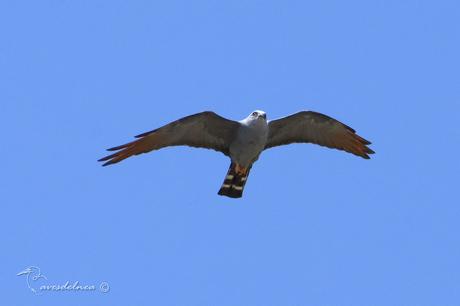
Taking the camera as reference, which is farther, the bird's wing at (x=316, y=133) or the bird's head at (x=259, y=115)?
the bird's wing at (x=316, y=133)

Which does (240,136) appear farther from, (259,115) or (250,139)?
(259,115)

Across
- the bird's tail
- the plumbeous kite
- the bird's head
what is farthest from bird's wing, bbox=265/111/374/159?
the bird's tail

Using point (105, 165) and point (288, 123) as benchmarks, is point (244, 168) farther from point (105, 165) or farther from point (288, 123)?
point (105, 165)

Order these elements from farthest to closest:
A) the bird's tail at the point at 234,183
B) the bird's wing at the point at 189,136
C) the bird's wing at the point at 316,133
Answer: the bird's tail at the point at 234,183, the bird's wing at the point at 316,133, the bird's wing at the point at 189,136

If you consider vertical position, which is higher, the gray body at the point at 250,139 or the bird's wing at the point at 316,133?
the bird's wing at the point at 316,133

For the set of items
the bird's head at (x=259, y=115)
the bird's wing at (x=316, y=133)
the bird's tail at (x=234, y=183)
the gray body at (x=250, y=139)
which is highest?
the bird's wing at (x=316, y=133)

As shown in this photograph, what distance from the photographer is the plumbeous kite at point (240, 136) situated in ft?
77.3

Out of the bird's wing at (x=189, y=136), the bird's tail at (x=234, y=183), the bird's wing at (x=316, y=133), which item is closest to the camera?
the bird's wing at (x=189, y=136)

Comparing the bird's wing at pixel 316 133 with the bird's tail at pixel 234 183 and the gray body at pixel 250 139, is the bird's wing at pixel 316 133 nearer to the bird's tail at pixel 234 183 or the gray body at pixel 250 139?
the gray body at pixel 250 139

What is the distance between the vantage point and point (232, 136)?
24141 mm

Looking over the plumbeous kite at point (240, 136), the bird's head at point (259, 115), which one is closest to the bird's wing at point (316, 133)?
the plumbeous kite at point (240, 136)

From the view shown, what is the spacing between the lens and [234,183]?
80.9 ft

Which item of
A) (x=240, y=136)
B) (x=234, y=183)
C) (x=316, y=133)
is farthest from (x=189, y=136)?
(x=316, y=133)

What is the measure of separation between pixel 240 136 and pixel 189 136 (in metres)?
1.20
